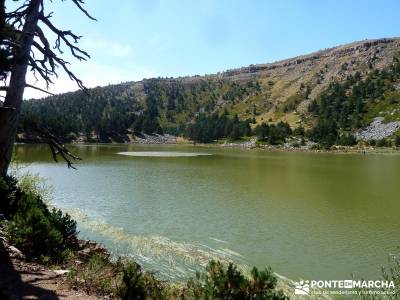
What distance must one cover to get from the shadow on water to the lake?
901cm

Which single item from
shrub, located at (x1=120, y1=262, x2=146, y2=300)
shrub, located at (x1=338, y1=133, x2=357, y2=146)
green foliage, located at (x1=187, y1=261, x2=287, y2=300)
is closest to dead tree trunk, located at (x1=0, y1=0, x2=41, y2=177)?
shrub, located at (x1=120, y1=262, x2=146, y2=300)

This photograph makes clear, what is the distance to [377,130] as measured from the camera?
173m

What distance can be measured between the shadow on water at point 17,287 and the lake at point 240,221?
9.01m

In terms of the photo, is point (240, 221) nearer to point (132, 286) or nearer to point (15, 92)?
point (132, 286)

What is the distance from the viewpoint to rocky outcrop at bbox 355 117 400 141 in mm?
168250

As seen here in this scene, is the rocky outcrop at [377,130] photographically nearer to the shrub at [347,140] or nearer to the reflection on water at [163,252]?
the shrub at [347,140]

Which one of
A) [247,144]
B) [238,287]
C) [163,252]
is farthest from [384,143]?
[238,287]

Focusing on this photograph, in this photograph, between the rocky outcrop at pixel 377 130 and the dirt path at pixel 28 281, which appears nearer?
the dirt path at pixel 28 281

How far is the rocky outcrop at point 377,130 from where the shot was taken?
16825 centimetres

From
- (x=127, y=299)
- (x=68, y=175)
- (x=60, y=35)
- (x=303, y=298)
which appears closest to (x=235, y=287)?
(x=127, y=299)

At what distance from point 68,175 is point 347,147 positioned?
427ft

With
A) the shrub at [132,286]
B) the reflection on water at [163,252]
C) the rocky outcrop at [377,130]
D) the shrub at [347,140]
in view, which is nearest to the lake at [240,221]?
the reflection on water at [163,252]

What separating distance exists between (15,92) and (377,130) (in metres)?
180

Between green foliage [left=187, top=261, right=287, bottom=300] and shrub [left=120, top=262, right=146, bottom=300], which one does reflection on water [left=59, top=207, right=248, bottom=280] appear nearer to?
shrub [left=120, top=262, right=146, bottom=300]
